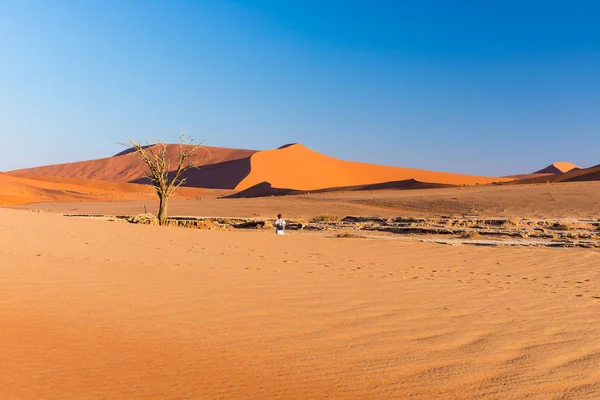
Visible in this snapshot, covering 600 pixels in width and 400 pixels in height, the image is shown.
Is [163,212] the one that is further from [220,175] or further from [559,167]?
[559,167]

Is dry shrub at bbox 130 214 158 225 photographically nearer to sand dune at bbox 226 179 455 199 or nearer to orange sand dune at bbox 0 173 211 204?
orange sand dune at bbox 0 173 211 204

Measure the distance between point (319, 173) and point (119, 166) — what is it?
166ft

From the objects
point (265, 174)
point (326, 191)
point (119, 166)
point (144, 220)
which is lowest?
point (144, 220)

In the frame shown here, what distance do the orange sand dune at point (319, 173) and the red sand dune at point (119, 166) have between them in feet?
53.3

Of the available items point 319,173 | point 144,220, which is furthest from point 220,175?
point 144,220

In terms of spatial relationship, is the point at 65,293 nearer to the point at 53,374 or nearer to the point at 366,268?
the point at 53,374

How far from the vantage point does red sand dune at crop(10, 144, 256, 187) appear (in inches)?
4724

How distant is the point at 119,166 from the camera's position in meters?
128

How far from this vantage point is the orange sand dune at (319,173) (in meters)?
96.3

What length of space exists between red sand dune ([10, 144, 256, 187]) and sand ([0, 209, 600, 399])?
109m

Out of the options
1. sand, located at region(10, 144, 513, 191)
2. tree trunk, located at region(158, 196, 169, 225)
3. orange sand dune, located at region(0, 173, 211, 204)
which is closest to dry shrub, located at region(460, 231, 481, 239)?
tree trunk, located at region(158, 196, 169, 225)

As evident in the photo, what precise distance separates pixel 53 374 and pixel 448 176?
361 ft

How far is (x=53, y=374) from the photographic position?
361 cm

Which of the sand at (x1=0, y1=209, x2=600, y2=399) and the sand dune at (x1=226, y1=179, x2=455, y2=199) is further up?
the sand dune at (x1=226, y1=179, x2=455, y2=199)
